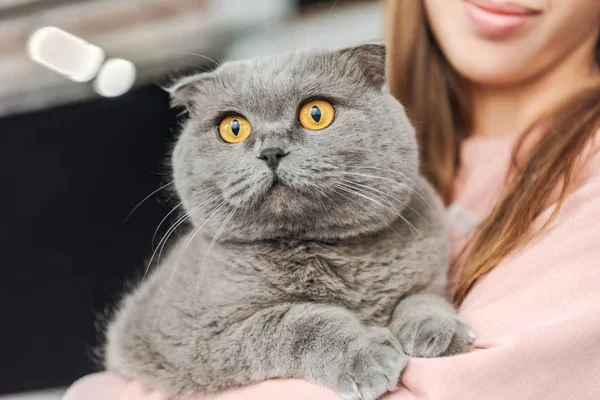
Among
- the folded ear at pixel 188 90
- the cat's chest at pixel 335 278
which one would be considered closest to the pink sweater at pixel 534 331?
the cat's chest at pixel 335 278

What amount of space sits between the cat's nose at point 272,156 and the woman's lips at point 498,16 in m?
0.53

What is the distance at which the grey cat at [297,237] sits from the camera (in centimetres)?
68

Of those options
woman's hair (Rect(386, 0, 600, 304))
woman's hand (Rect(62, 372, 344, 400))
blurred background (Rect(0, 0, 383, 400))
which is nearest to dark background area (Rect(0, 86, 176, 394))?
blurred background (Rect(0, 0, 383, 400))

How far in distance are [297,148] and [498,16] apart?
1.70ft

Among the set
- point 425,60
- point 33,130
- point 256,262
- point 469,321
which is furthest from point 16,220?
point 469,321

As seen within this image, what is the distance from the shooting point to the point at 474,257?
85cm

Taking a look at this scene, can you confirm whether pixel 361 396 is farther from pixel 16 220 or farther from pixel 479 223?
pixel 16 220

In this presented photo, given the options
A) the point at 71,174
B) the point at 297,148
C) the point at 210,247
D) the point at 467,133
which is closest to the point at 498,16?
the point at 467,133

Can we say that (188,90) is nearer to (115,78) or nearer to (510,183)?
(510,183)

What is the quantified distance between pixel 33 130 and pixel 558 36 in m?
1.46

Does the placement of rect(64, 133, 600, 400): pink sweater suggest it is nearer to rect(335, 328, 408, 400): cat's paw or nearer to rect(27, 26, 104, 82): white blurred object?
rect(335, 328, 408, 400): cat's paw

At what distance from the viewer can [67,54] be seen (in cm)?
140

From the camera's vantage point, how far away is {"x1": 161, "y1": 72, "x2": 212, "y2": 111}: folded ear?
2.58 feet

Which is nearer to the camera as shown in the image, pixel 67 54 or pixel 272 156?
pixel 272 156
